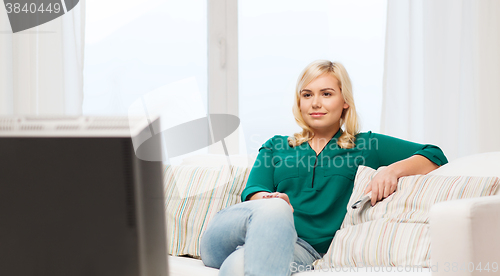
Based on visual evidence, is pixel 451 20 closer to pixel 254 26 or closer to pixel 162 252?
pixel 254 26

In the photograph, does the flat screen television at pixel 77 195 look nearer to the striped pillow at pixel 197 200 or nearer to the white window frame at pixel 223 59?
the striped pillow at pixel 197 200

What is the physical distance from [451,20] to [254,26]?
111 centimetres

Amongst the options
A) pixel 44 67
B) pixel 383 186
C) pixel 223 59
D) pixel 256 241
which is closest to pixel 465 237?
pixel 383 186

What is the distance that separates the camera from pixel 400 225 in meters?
1.24

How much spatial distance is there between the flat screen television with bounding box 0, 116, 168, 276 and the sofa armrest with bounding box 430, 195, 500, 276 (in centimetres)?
75

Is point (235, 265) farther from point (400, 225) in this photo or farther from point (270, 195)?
point (400, 225)

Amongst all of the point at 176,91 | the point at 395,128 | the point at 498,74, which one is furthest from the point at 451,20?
the point at 176,91

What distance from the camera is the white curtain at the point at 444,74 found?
2326mm

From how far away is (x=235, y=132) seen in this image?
272 cm

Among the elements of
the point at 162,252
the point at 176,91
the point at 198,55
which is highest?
the point at 198,55

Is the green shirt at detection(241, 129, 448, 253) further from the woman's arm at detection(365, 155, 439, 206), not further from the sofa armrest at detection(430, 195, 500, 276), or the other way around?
the sofa armrest at detection(430, 195, 500, 276)

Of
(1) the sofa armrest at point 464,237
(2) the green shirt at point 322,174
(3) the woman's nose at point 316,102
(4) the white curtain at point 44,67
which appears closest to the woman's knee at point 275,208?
(2) the green shirt at point 322,174

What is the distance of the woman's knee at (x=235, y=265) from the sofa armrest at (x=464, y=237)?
0.47 meters

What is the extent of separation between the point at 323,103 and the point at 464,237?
0.76m
